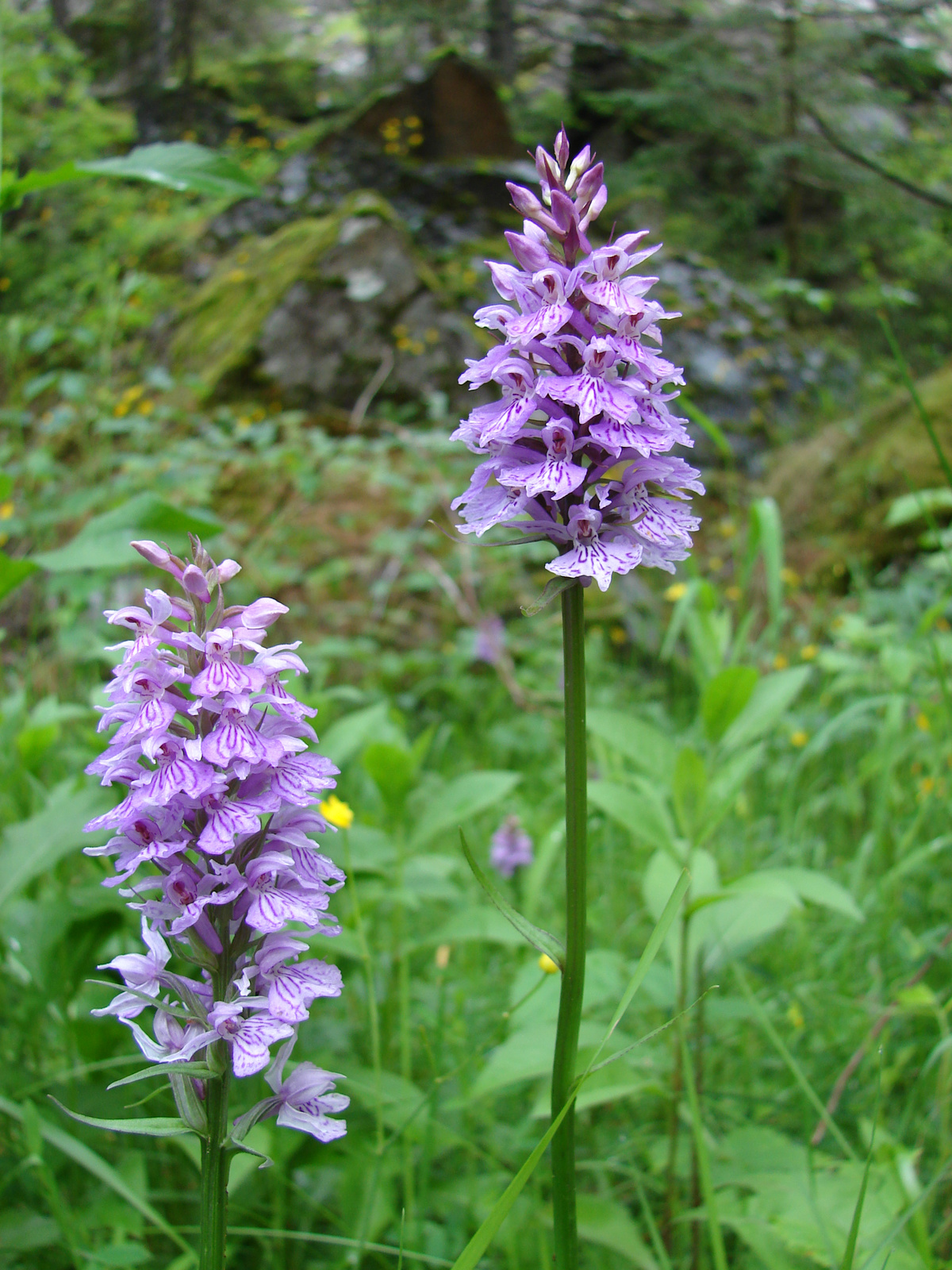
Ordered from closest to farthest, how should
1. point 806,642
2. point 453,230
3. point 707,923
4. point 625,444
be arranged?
point 625,444, point 707,923, point 806,642, point 453,230

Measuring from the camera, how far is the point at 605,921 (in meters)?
2.62

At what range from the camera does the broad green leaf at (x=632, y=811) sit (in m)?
1.61

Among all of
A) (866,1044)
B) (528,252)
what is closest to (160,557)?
(528,252)

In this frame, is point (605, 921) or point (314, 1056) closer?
point (314, 1056)

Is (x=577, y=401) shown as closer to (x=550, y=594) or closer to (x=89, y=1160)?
(x=550, y=594)

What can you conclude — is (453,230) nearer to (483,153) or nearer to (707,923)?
(483,153)

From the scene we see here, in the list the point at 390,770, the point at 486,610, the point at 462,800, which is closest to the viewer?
the point at 390,770

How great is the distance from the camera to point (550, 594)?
932 millimetres

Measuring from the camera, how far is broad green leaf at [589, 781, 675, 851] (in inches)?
63.4

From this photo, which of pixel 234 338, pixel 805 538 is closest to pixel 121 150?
pixel 234 338

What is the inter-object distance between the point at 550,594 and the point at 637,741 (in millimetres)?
897

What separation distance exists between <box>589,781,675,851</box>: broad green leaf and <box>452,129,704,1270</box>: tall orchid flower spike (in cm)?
65

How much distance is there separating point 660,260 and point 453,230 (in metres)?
1.98

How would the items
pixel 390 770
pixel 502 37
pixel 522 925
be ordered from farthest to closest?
pixel 502 37
pixel 390 770
pixel 522 925
